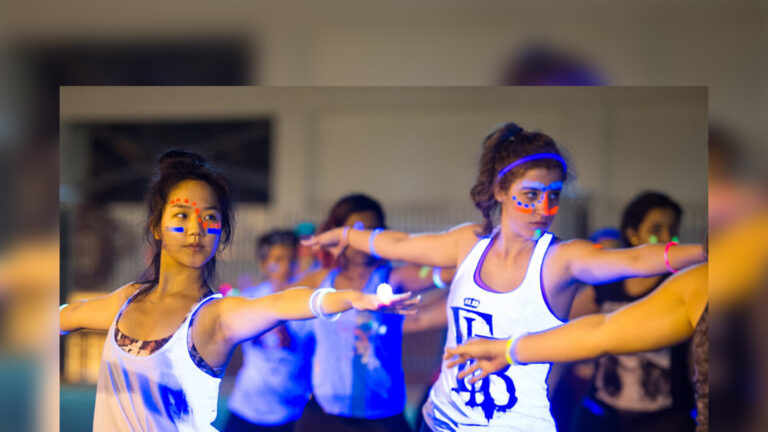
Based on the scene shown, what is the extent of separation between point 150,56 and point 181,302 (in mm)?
1154

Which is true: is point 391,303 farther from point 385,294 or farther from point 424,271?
point 424,271

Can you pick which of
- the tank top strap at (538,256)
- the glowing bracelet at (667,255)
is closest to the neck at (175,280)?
the tank top strap at (538,256)

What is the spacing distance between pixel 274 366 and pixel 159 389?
55 centimetres

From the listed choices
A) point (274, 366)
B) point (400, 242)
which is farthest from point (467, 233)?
point (274, 366)

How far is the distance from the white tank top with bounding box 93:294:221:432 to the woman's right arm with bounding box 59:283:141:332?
0.04m

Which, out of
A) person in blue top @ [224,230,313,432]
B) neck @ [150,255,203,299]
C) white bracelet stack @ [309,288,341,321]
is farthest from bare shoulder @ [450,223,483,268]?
neck @ [150,255,203,299]

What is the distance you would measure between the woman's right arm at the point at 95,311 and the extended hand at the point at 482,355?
1.55 m

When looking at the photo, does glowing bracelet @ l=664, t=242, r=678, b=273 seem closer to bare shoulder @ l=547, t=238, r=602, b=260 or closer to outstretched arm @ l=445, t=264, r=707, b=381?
outstretched arm @ l=445, t=264, r=707, b=381

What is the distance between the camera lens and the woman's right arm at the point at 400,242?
2.87m

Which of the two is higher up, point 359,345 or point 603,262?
point 603,262

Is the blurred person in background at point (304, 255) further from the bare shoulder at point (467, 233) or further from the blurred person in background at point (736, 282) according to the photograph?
the blurred person in background at point (736, 282)

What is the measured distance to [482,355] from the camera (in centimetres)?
286

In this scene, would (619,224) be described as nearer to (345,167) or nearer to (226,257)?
→ (345,167)

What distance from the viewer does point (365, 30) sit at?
2.84m
